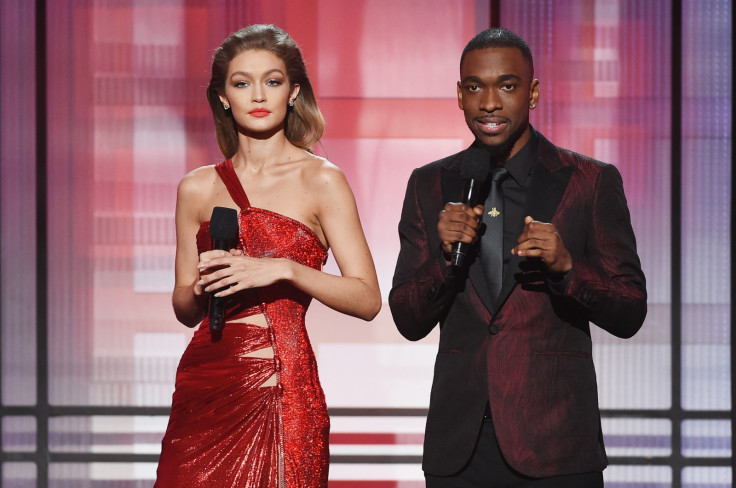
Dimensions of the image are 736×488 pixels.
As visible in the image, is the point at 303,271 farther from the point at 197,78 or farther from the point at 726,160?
the point at 726,160

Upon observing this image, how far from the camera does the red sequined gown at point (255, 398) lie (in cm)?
244

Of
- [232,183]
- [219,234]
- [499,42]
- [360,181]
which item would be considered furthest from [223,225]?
[360,181]

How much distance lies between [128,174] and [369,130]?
1.06m

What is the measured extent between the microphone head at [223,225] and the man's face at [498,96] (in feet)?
1.88

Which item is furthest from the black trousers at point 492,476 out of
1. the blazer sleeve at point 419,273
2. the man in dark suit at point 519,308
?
the blazer sleeve at point 419,273

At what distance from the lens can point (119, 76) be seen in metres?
4.38

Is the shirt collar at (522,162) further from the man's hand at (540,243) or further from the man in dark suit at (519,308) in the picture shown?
the man's hand at (540,243)

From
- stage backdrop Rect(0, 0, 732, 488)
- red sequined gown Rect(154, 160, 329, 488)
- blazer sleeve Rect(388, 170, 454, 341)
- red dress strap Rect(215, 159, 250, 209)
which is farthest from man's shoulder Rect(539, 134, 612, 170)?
stage backdrop Rect(0, 0, 732, 488)

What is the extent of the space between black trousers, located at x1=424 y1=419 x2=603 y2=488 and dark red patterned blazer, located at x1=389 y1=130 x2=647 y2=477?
2 cm

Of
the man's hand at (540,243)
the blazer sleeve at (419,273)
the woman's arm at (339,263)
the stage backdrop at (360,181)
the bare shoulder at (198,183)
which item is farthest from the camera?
the stage backdrop at (360,181)

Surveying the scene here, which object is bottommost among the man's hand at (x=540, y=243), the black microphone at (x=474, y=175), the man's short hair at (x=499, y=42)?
the man's hand at (x=540, y=243)

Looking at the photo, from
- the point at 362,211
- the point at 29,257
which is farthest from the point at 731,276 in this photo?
the point at 29,257

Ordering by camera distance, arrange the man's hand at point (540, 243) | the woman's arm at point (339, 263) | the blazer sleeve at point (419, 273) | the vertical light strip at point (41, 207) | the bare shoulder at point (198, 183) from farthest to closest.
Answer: the vertical light strip at point (41, 207), the bare shoulder at point (198, 183), the woman's arm at point (339, 263), the blazer sleeve at point (419, 273), the man's hand at point (540, 243)

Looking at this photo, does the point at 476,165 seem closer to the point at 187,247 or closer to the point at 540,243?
the point at 540,243
